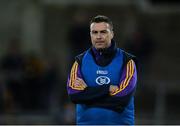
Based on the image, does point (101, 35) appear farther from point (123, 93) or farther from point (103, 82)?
point (123, 93)

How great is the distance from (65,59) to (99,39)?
34.8ft

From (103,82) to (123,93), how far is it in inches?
8.3

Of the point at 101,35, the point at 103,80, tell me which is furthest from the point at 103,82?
the point at 101,35

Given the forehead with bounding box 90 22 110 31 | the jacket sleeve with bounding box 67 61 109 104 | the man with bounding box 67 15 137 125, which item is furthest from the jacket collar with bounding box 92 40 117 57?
the jacket sleeve with bounding box 67 61 109 104

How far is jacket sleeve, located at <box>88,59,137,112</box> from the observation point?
22.0 feet

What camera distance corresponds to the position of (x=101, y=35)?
673cm

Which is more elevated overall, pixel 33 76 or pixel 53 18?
pixel 53 18

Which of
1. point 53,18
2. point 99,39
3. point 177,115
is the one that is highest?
point 53,18

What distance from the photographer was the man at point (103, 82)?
6.72 metres

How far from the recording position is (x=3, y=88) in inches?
570

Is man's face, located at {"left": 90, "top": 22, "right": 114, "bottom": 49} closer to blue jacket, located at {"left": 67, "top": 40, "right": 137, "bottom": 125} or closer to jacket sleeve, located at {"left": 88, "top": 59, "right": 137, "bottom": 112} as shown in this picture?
blue jacket, located at {"left": 67, "top": 40, "right": 137, "bottom": 125}

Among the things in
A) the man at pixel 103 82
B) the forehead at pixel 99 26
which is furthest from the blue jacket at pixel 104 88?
the forehead at pixel 99 26

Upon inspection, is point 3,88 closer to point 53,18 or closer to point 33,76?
point 33,76

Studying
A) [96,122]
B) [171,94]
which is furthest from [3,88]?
[96,122]
